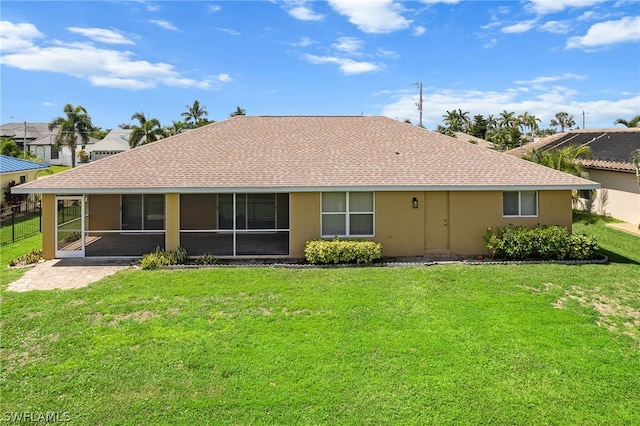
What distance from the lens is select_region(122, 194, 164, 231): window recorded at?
18750mm

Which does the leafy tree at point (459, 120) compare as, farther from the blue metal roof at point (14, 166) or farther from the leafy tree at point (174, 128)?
the blue metal roof at point (14, 166)

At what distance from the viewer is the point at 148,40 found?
18.6 metres

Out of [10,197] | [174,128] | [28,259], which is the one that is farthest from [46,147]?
[28,259]

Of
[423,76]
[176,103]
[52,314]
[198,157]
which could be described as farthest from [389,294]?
[176,103]

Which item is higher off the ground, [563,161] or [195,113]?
[195,113]

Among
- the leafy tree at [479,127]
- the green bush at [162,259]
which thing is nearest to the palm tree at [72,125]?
the green bush at [162,259]

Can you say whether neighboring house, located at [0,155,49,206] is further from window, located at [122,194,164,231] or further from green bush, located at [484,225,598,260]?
green bush, located at [484,225,598,260]

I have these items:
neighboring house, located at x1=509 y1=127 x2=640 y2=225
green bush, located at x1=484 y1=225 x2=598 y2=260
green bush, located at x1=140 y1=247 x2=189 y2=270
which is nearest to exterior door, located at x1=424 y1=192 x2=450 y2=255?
green bush, located at x1=484 y1=225 x2=598 y2=260

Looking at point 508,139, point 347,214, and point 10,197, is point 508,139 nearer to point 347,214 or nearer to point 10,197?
point 347,214

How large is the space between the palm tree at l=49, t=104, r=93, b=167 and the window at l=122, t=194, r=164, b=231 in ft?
151

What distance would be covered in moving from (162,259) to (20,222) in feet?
44.9

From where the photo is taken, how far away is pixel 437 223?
14969 mm

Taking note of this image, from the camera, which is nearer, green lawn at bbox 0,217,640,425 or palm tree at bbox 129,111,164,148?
green lawn at bbox 0,217,640,425

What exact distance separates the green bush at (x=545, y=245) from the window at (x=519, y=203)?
1.13m
